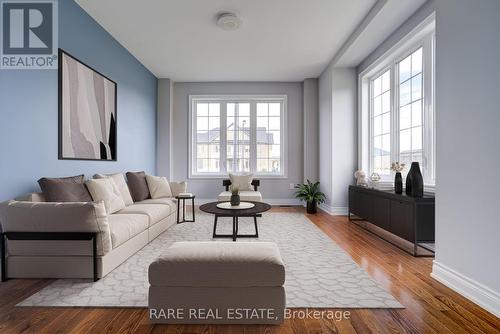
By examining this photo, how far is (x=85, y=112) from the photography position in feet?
10.7

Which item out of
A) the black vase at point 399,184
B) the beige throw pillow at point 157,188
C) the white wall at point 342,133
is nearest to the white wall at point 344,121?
the white wall at point 342,133

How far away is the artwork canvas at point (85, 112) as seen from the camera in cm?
289

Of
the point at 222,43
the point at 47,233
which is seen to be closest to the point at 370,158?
the point at 222,43

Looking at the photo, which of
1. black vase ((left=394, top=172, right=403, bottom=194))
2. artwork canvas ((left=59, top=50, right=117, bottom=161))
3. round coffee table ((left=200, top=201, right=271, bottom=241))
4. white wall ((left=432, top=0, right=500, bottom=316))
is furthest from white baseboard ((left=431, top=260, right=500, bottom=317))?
artwork canvas ((left=59, top=50, right=117, bottom=161))

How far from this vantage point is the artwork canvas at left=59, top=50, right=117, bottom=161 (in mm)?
2889

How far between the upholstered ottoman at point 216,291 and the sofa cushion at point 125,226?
96cm

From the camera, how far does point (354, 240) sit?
3395 mm

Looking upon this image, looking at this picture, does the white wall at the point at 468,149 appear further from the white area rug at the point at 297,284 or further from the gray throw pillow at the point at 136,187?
the gray throw pillow at the point at 136,187

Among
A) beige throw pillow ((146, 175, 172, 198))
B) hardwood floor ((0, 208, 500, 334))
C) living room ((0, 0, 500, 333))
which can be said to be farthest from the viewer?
beige throw pillow ((146, 175, 172, 198))

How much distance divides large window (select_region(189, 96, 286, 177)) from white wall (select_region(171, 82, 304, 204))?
0.62ft

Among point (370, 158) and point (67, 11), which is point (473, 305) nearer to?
point (370, 158)

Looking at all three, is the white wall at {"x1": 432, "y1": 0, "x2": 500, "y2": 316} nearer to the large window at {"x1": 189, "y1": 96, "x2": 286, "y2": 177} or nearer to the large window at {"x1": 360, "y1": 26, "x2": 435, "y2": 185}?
the large window at {"x1": 360, "y1": 26, "x2": 435, "y2": 185}

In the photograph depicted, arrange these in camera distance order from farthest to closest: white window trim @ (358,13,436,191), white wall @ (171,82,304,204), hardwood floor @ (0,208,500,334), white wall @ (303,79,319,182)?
white wall @ (171,82,304,204) < white wall @ (303,79,319,182) < white window trim @ (358,13,436,191) < hardwood floor @ (0,208,500,334)

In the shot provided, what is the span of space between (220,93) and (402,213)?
4.71 meters
